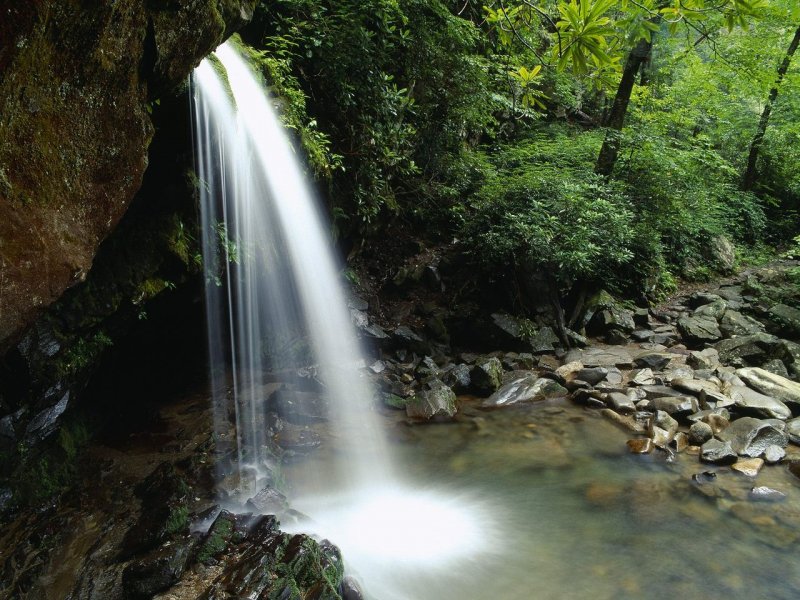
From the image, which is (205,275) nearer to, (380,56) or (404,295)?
(380,56)

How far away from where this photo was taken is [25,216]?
2.24 meters

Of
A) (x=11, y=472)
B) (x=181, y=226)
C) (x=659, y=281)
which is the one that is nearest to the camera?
(x=11, y=472)

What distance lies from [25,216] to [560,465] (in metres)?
5.77

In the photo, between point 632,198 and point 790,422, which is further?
point 632,198

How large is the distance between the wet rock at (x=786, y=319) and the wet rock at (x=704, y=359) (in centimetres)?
231

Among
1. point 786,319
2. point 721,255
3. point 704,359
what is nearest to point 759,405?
point 704,359

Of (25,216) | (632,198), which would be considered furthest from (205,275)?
(632,198)

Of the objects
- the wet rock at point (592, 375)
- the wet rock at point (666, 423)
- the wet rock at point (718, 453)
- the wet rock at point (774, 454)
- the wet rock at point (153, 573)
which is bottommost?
the wet rock at point (592, 375)

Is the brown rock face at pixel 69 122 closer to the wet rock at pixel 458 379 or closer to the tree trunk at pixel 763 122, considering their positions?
the wet rock at pixel 458 379

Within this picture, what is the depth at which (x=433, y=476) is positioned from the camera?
5621 mm

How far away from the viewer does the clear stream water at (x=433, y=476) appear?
3975 millimetres

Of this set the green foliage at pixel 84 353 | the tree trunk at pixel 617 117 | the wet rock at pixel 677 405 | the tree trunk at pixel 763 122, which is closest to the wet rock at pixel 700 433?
the wet rock at pixel 677 405

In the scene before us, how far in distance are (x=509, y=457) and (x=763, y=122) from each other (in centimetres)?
1688

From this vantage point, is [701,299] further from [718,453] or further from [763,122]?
[763,122]
